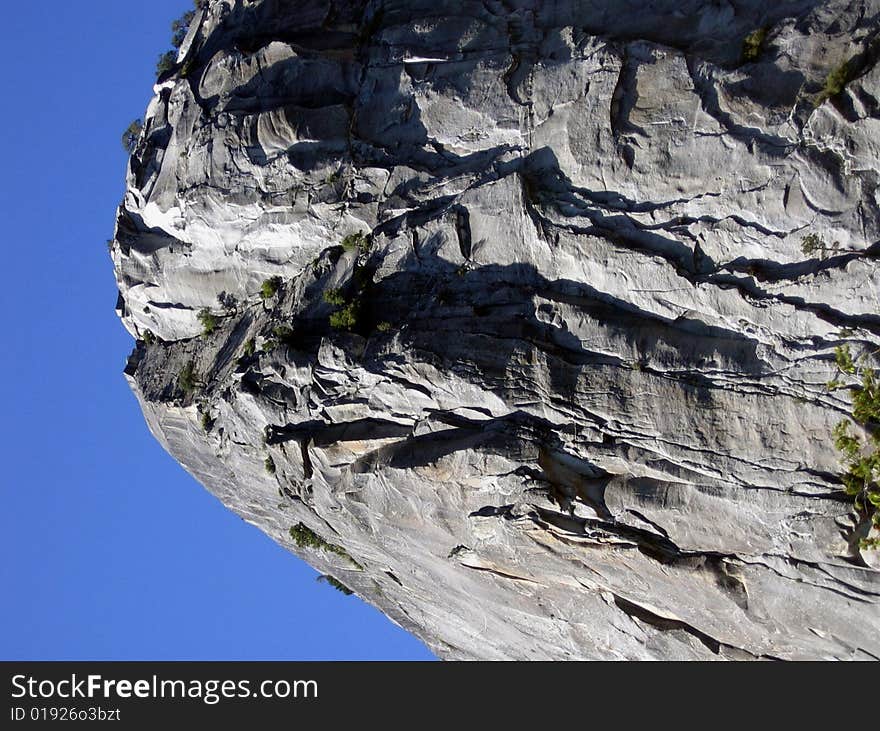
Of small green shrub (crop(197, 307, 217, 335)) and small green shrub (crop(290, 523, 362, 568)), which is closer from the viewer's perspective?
small green shrub (crop(197, 307, 217, 335))

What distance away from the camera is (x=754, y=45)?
67.9ft

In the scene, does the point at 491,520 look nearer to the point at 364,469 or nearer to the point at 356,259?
the point at 364,469

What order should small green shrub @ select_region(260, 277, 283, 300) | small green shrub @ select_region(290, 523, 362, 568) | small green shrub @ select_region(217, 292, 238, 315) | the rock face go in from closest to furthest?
the rock face < small green shrub @ select_region(260, 277, 283, 300) < small green shrub @ select_region(217, 292, 238, 315) < small green shrub @ select_region(290, 523, 362, 568)

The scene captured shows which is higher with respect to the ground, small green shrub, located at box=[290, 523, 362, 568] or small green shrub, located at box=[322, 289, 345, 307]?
small green shrub, located at box=[322, 289, 345, 307]

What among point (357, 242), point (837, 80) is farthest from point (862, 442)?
point (357, 242)

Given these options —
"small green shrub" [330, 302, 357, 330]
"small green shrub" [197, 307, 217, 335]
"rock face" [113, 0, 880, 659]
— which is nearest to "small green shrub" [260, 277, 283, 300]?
"rock face" [113, 0, 880, 659]

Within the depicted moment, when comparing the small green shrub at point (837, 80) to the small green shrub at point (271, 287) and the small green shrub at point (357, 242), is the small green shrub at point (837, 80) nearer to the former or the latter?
the small green shrub at point (357, 242)

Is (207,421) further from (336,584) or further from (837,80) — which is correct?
(837,80)

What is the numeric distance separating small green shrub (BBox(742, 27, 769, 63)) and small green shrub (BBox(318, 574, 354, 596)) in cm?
2709

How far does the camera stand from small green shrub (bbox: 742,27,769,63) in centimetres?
2072

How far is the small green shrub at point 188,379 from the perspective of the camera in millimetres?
28906

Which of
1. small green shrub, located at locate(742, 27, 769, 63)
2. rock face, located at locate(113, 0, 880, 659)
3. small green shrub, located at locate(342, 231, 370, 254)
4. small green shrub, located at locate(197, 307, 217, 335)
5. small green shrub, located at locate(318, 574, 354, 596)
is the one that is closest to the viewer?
rock face, located at locate(113, 0, 880, 659)

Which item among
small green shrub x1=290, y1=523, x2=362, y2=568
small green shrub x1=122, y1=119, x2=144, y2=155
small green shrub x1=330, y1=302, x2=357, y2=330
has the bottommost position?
small green shrub x1=290, y1=523, x2=362, y2=568

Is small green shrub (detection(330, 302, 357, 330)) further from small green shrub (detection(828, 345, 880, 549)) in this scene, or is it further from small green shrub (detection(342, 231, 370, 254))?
small green shrub (detection(828, 345, 880, 549))
